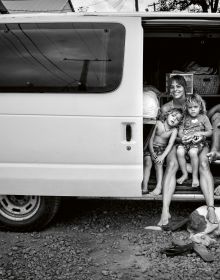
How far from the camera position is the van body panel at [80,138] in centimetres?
404

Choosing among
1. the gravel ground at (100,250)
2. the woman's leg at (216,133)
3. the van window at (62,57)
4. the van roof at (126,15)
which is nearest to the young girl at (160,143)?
the woman's leg at (216,133)

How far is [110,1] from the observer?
1276cm

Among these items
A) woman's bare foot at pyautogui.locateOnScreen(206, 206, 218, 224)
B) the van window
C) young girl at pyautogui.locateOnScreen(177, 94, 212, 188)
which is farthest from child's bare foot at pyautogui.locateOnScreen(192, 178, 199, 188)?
the van window

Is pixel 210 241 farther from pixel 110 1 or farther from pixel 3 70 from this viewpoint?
pixel 110 1

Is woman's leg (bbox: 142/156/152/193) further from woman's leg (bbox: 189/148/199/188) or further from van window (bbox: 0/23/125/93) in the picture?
van window (bbox: 0/23/125/93)

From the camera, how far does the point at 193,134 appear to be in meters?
4.63

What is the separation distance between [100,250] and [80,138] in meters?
1.03

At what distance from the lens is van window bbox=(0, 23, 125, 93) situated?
159 inches

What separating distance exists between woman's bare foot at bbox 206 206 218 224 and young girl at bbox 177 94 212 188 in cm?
27

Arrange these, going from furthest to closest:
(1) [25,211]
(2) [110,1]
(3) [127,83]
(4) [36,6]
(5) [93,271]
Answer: (2) [110,1] < (4) [36,6] < (1) [25,211] < (3) [127,83] < (5) [93,271]

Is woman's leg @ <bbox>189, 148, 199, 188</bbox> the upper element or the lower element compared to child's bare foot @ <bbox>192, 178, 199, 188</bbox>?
upper

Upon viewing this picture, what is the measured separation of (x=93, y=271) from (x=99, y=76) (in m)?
1.71

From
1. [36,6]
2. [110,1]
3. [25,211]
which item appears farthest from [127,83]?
[110,1]

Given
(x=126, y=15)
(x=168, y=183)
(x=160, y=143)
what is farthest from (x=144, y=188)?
(x=126, y=15)
